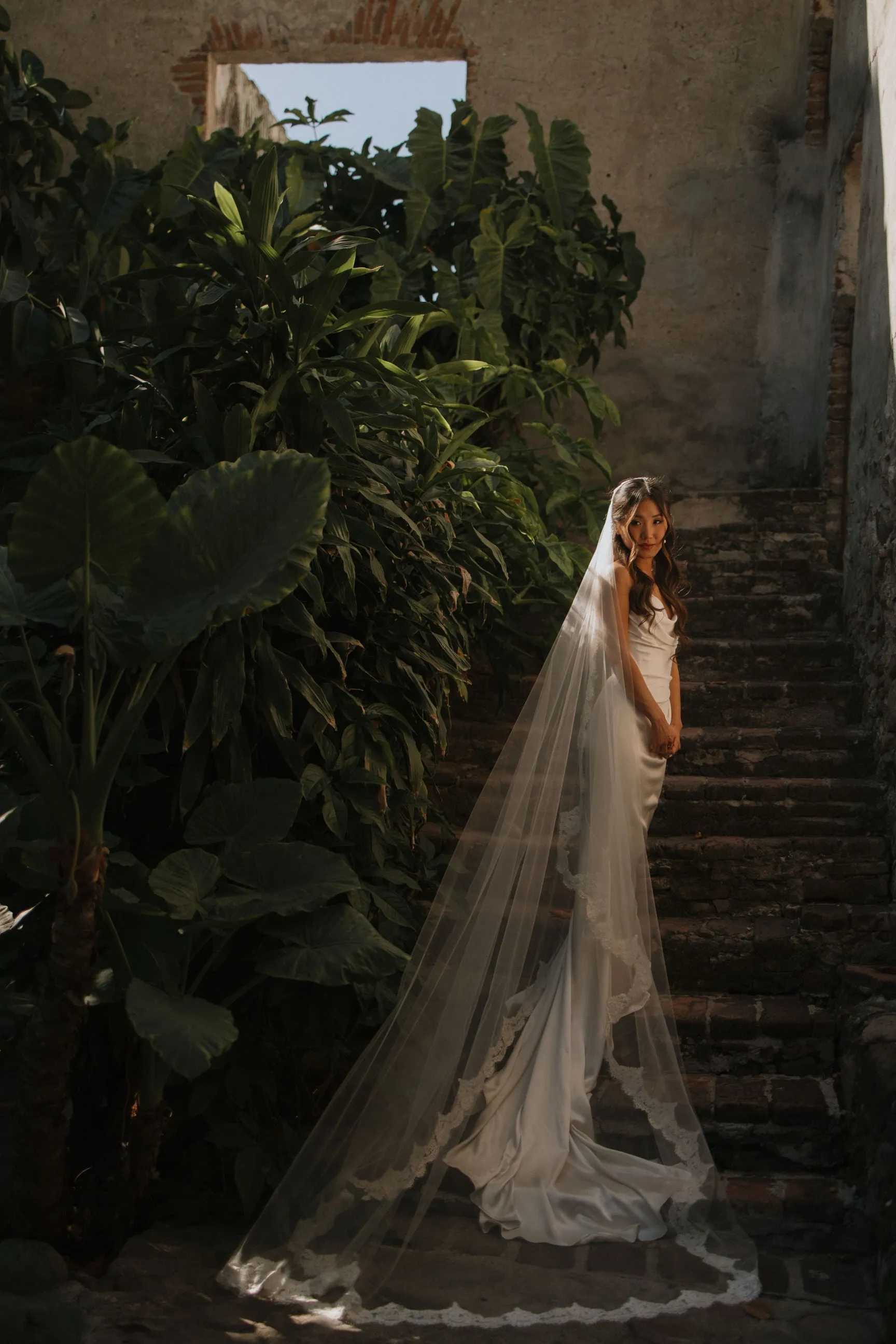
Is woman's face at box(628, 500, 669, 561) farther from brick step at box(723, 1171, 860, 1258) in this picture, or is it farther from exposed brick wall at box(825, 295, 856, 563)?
exposed brick wall at box(825, 295, 856, 563)

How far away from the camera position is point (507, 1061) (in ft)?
11.2

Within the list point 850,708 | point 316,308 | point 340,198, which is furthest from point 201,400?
point 340,198

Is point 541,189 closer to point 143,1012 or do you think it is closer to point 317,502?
point 317,502

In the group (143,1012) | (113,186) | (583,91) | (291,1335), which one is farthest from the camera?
(583,91)

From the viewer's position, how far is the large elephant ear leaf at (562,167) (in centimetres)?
711

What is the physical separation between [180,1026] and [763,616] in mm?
4260

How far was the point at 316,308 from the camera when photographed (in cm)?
330

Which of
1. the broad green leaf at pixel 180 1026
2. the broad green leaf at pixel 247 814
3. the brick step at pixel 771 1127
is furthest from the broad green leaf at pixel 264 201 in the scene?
the brick step at pixel 771 1127

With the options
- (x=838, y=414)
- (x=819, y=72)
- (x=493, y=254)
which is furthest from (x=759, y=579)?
(x=819, y=72)

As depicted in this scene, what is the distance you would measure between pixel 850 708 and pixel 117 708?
125 inches

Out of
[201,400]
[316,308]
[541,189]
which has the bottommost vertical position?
[201,400]

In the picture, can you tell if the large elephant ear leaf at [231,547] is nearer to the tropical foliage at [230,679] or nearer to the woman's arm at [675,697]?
the tropical foliage at [230,679]

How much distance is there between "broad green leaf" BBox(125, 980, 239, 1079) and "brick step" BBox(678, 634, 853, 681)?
139 inches

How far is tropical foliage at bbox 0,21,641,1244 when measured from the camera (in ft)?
8.36
